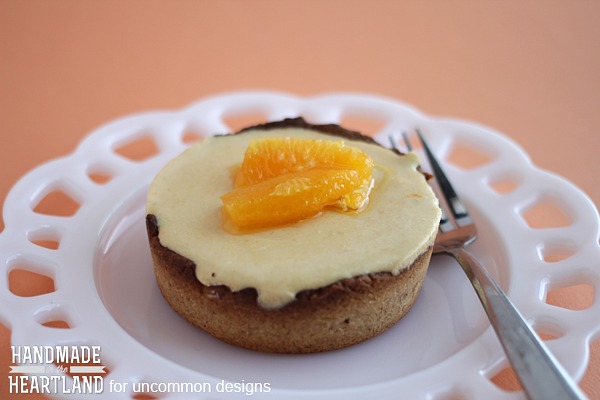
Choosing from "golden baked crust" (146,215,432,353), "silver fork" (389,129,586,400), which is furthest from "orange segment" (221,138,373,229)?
"silver fork" (389,129,586,400)

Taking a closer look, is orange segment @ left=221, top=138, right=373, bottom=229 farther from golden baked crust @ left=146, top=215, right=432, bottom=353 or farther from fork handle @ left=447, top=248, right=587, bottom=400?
fork handle @ left=447, top=248, right=587, bottom=400

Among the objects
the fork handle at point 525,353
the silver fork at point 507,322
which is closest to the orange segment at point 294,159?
the silver fork at point 507,322

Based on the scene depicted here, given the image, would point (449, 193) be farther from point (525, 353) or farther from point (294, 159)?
point (525, 353)

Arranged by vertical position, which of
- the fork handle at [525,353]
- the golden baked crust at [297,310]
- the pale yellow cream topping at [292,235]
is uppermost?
the pale yellow cream topping at [292,235]

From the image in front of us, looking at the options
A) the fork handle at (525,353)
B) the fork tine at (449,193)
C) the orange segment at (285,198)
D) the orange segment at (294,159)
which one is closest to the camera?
the fork handle at (525,353)

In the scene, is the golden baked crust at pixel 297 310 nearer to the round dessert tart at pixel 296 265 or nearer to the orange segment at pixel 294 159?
the round dessert tart at pixel 296 265
